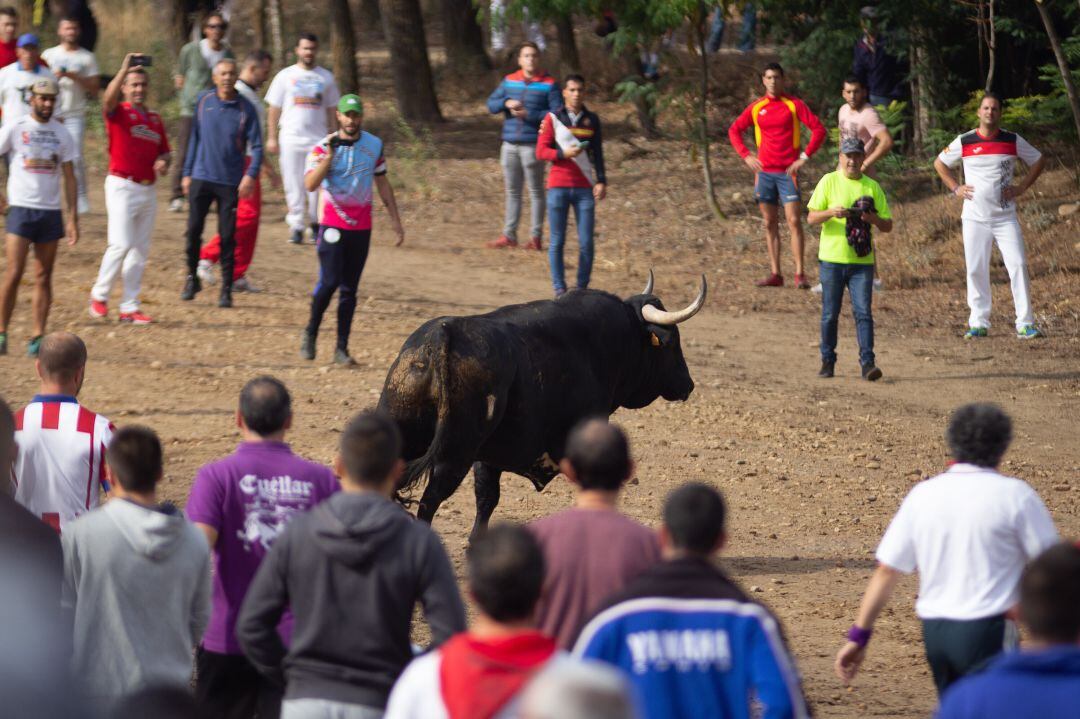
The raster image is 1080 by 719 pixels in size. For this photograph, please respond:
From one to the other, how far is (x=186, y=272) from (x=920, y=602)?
38.6 ft

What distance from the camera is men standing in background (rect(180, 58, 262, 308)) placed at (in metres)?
13.6

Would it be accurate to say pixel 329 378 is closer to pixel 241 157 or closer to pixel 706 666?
pixel 241 157

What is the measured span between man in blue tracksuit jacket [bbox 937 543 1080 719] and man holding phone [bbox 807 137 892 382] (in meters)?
9.22

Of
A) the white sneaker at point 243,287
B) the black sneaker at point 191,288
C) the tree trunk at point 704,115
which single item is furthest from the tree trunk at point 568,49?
the black sneaker at point 191,288

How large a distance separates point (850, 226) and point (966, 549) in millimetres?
7966

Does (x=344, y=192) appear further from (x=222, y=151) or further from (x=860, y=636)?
(x=860, y=636)

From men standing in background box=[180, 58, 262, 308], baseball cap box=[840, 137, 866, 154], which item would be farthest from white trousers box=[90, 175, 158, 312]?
baseball cap box=[840, 137, 866, 154]

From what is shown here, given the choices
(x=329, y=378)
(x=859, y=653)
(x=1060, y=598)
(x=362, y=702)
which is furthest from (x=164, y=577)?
(x=329, y=378)

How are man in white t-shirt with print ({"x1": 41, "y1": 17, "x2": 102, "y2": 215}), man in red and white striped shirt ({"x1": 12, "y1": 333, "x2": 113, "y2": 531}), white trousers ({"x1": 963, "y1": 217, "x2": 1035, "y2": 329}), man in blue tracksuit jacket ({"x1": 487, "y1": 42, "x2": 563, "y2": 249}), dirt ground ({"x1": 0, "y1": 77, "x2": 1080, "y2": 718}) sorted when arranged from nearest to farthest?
man in red and white striped shirt ({"x1": 12, "y1": 333, "x2": 113, "y2": 531})
dirt ground ({"x1": 0, "y1": 77, "x2": 1080, "y2": 718})
white trousers ({"x1": 963, "y1": 217, "x2": 1035, "y2": 329})
man in white t-shirt with print ({"x1": 41, "y1": 17, "x2": 102, "y2": 215})
man in blue tracksuit jacket ({"x1": 487, "y1": 42, "x2": 563, "y2": 249})

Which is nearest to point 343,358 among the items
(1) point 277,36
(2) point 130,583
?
(2) point 130,583

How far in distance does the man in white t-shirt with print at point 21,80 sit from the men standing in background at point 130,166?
1.43 m

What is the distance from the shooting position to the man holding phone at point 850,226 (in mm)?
12664

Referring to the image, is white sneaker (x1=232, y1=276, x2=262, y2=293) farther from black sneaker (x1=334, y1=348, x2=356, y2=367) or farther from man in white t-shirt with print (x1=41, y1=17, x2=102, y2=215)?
black sneaker (x1=334, y1=348, x2=356, y2=367)

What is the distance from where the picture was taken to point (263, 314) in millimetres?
14422
